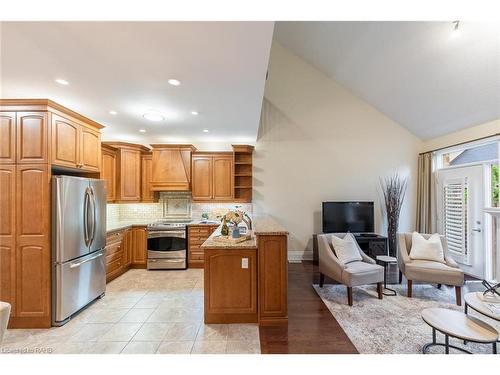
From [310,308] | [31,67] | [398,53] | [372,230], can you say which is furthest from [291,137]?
[31,67]

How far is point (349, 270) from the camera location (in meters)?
3.12

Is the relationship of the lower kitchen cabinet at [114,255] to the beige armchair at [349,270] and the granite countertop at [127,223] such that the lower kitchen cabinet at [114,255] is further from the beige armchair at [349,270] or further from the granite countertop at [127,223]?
the beige armchair at [349,270]

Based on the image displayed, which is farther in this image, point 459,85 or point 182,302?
point 459,85

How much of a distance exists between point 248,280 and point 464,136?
15.9ft

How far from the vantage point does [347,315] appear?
9.11 feet

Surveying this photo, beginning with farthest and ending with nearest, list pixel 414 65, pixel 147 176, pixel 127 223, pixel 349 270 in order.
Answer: pixel 147 176
pixel 127 223
pixel 414 65
pixel 349 270

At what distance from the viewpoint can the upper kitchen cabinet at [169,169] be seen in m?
4.96

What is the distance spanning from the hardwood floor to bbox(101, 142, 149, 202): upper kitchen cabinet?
396cm

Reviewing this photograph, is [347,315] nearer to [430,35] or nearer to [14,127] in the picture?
[430,35]

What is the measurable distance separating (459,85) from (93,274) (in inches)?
247

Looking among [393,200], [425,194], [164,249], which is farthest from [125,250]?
[425,194]

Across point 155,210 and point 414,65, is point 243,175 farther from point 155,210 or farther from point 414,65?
point 414,65

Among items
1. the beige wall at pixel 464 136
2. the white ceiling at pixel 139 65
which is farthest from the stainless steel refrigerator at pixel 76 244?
the beige wall at pixel 464 136

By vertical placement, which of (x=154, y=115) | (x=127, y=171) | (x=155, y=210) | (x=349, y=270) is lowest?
(x=349, y=270)
